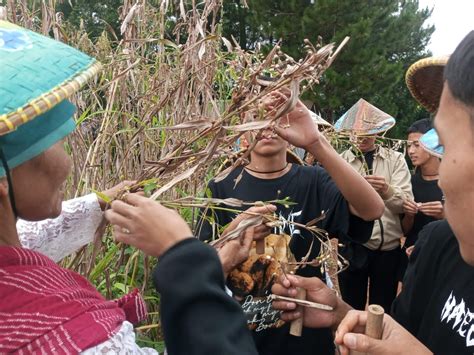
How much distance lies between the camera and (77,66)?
776mm

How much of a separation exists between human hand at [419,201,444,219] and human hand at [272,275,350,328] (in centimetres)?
174

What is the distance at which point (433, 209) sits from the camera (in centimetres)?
289

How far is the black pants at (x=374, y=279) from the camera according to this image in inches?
123

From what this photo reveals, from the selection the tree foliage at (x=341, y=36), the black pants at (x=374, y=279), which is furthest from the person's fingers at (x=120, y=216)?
the tree foliage at (x=341, y=36)

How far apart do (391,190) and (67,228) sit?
86.5 inches

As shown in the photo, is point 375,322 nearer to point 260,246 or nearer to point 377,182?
point 260,246

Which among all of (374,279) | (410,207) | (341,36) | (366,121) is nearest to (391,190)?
(410,207)

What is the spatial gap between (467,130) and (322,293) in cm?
74

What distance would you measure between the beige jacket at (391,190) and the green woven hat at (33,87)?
2429 mm

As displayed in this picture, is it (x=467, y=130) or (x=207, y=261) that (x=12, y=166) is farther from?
(x=467, y=130)

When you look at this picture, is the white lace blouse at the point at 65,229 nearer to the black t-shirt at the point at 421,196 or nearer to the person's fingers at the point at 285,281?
the person's fingers at the point at 285,281

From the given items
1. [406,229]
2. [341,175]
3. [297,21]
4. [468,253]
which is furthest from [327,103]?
[468,253]

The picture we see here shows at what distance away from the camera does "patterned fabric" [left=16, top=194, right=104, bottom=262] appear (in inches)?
46.6

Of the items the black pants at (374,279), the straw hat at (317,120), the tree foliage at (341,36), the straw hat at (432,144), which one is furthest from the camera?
the tree foliage at (341,36)
